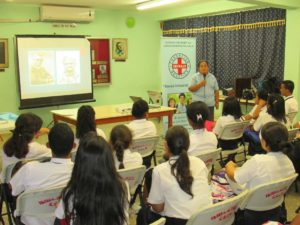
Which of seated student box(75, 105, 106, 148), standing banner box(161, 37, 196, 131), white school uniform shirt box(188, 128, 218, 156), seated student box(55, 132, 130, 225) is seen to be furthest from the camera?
standing banner box(161, 37, 196, 131)

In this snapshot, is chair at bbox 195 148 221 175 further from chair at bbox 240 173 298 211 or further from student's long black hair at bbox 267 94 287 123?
student's long black hair at bbox 267 94 287 123

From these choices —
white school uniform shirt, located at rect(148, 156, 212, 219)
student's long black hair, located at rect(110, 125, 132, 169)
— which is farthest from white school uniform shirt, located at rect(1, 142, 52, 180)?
white school uniform shirt, located at rect(148, 156, 212, 219)

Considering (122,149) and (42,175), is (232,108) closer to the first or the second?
(122,149)

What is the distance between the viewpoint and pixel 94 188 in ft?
4.91

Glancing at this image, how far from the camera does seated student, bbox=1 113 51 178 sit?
2.74 m

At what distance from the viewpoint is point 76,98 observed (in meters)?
7.46

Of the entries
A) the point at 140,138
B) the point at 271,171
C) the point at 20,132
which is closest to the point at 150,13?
the point at 140,138

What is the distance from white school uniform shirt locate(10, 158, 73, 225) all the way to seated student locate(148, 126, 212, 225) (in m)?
0.53

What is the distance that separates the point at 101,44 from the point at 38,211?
6128 mm

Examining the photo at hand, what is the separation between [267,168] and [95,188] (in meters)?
1.25

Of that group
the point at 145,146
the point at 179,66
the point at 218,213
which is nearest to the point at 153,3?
the point at 179,66

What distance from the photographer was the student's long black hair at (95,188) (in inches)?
58.7

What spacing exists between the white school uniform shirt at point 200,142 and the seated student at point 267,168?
59 cm

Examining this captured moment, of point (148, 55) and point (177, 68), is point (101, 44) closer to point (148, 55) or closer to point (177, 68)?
point (148, 55)
